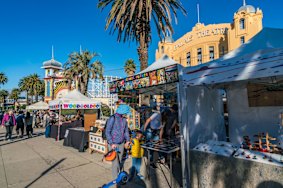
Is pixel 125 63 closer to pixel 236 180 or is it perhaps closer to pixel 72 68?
pixel 72 68

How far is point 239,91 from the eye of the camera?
18.3ft

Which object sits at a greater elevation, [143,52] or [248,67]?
[143,52]

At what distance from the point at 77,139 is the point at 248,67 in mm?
6944

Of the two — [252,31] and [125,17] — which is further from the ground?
[252,31]

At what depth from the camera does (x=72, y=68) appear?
83.8 feet

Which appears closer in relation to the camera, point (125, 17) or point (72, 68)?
point (125, 17)

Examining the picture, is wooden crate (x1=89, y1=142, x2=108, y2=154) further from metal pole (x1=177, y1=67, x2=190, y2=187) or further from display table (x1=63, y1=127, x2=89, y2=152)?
metal pole (x1=177, y1=67, x2=190, y2=187)

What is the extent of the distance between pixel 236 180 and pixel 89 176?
3.49m

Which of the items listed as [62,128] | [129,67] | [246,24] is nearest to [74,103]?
[62,128]

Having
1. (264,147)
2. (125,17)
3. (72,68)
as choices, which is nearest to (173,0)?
(125,17)

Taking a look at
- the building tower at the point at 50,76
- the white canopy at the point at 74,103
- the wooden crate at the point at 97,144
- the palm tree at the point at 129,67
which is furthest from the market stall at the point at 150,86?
the building tower at the point at 50,76

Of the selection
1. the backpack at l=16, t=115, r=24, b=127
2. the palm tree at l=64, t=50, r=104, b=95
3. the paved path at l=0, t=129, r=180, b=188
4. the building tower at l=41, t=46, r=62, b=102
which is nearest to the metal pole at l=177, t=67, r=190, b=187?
the paved path at l=0, t=129, r=180, b=188

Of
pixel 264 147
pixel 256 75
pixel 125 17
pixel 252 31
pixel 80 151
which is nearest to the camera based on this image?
pixel 256 75

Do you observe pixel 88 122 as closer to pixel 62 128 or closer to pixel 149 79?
pixel 149 79
